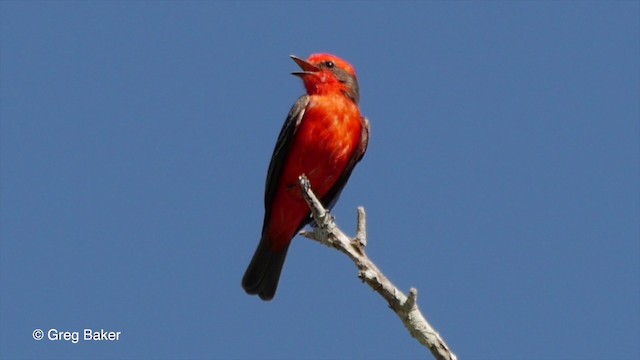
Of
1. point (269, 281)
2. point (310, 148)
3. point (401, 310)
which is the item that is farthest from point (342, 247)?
point (269, 281)

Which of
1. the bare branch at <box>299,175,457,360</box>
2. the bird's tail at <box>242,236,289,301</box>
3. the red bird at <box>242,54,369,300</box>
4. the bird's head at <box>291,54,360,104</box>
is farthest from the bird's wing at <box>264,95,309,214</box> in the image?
the bare branch at <box>299,175,457,360</box>

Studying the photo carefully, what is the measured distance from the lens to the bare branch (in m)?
6.59

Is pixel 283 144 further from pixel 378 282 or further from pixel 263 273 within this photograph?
pixel 378 282

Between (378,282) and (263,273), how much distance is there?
2992mm

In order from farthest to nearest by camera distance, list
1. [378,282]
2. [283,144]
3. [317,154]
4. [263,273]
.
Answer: [263,273] < [283,144] < [317,154] < [378,282]

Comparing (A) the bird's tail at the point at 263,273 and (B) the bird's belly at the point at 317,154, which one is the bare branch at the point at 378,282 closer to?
Result: (B) the bird's belly at the point at 317,154

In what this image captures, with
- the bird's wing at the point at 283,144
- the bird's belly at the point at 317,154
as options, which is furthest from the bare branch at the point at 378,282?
the bird's wing at the point at 283,144

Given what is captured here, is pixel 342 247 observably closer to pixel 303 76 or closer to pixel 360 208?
pixel 360 208

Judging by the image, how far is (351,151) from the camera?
9133mm

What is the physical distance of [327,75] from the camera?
9.51 metres

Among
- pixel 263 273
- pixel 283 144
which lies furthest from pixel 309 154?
pixel 263 273

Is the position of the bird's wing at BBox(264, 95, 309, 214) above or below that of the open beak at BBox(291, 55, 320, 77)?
below

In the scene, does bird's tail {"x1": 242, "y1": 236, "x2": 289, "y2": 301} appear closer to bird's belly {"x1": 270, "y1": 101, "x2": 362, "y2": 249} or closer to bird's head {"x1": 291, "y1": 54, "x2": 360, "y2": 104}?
bird's belly {"x1": 270, "y1": 101, "x2": 362, "y2": 249}

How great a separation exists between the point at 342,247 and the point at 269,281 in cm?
248
